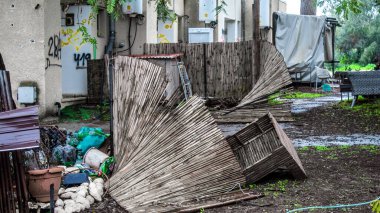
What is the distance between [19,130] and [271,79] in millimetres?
9531

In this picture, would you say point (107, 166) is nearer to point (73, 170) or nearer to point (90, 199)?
point (73, 170)

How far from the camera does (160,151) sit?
6.64 m

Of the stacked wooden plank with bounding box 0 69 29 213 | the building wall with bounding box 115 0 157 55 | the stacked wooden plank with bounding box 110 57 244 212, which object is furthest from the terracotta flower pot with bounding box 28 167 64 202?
the building wall with bounding box 115 0 157 55

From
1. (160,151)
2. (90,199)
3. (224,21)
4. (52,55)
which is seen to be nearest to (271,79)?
(52,55)

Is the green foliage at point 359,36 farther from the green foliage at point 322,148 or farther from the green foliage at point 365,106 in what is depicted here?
the green foliage at point 322,148

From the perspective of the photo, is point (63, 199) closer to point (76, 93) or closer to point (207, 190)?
point (207, 190)

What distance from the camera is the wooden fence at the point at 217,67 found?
613 inches

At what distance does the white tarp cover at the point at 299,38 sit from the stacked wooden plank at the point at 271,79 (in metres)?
9.55

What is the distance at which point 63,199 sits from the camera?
6.23 m

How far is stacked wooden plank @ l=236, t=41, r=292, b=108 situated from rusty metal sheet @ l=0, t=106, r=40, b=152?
359 inches


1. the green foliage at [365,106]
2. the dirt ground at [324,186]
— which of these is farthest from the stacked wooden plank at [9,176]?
the green foliage at [365,106]

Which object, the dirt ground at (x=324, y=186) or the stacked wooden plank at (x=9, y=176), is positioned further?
the dirt ground at (x=324, y=186)

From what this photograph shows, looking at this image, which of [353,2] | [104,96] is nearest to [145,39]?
[104,96]

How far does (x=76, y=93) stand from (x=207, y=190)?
35.4ft
